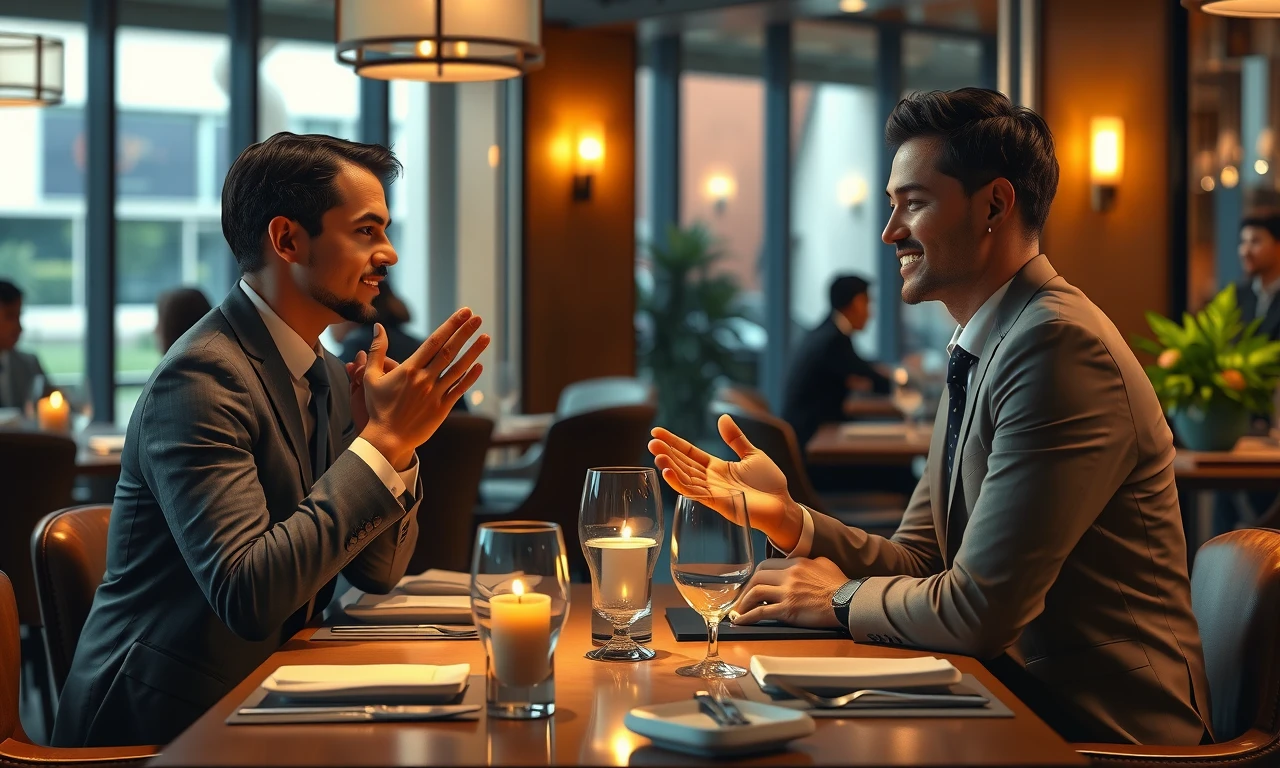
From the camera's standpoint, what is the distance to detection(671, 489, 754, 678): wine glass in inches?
63.6

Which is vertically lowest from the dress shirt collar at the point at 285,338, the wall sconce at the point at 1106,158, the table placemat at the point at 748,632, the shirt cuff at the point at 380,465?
the table placemat at the point at 748,632

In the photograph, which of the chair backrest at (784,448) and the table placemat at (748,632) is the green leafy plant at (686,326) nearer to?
the chair backrest at (784,448)

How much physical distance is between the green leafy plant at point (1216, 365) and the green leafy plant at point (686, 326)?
5.31m

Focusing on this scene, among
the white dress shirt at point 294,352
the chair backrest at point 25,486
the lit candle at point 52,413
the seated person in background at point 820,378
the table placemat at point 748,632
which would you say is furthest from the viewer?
the seated person in background at point 820,378

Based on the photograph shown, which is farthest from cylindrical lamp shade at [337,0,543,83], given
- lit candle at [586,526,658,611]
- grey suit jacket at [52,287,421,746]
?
lit candle at [586,526,658,611]

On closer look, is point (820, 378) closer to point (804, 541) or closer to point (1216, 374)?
point (1216, 374)

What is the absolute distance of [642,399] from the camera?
581 centimetres

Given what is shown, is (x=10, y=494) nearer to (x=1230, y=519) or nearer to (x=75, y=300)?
(x=75, y=300)

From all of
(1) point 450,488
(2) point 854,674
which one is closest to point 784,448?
(1) point 450,488

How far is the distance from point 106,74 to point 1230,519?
18.8 feet

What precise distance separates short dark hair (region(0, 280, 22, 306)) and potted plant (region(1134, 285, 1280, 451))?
13.9 feet

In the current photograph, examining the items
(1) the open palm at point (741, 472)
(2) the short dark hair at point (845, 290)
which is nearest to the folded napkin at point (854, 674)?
(1) the open palm at point (741, 472)

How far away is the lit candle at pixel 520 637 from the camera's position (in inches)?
56.6

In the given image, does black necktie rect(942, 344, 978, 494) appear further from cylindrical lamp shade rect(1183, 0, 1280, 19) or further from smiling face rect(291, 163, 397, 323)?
cylindrical lamp shade rect(1183, 0, 1280, 19)
